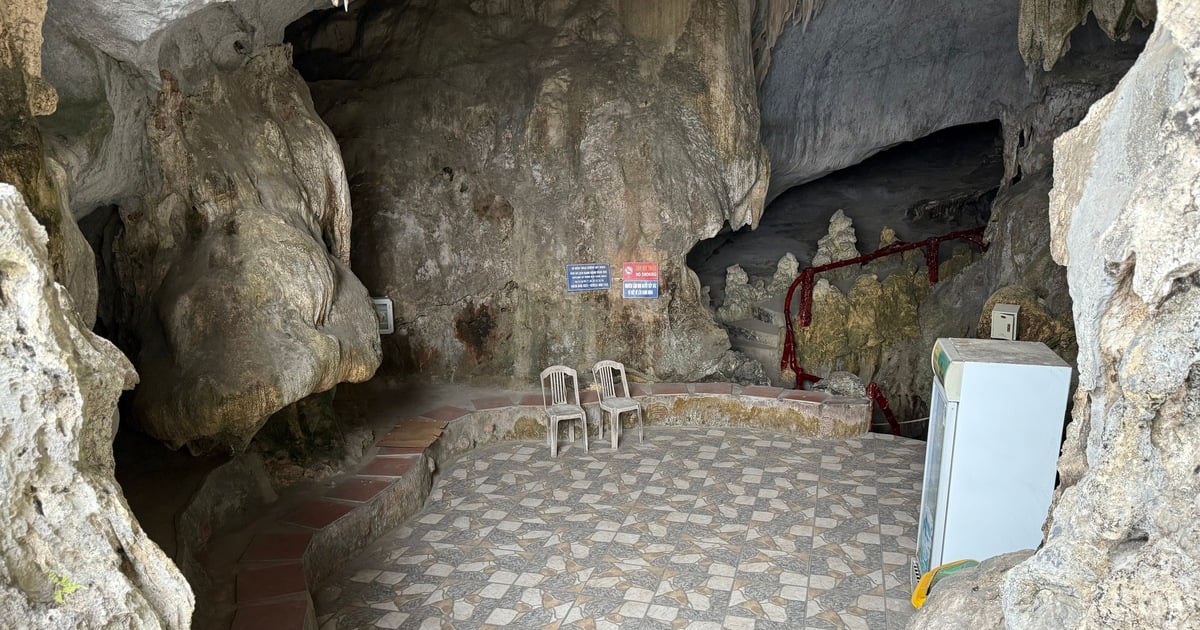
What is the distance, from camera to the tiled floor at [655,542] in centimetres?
572

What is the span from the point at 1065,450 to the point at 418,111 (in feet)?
28.4

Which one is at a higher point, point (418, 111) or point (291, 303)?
point (418, 111)

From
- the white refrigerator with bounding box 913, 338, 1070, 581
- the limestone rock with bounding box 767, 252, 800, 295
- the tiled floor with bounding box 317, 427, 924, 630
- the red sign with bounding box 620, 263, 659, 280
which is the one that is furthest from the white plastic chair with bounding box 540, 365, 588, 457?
the limestone rock with bounding box 767, 252, 800, 295

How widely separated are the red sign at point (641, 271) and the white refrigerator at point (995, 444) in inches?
218

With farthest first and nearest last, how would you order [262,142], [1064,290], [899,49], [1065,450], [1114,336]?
[899,49]
[1064,290]
[262,142]
[1065,450]
[1114,336]

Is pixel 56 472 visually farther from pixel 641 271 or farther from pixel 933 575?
pixel 641 271

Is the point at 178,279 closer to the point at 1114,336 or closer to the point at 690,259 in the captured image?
the point at 1114,336

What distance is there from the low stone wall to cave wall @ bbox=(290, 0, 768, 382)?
3.62 feet

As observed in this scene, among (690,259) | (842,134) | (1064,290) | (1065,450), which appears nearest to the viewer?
(1065,450)

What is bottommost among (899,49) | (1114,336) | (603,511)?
(603,511)

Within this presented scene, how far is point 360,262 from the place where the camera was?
1005 centimetres

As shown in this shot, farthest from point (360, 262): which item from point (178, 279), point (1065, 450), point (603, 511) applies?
point (1065, 450)

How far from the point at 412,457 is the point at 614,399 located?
240 centimetres

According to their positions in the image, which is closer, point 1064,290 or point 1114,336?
point 1114,336
